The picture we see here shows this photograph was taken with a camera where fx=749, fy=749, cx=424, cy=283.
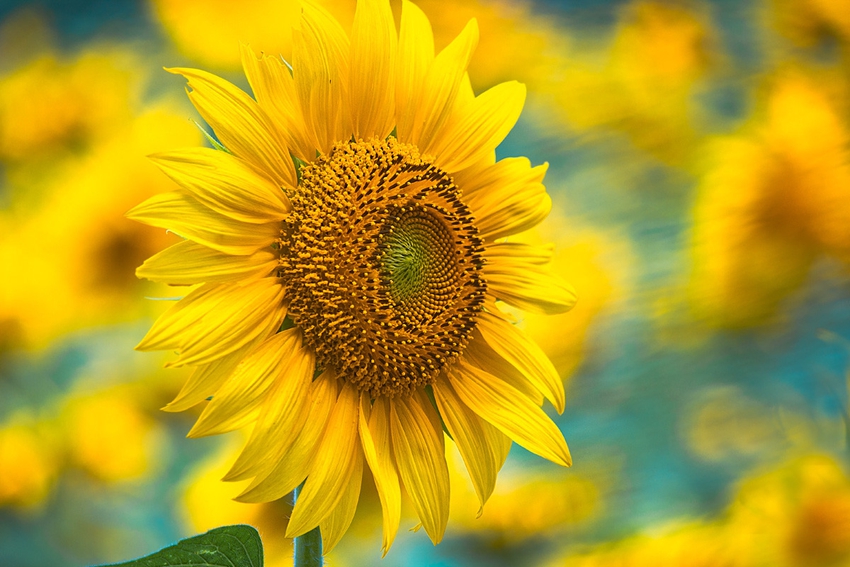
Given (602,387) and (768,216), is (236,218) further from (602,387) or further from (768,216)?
(768,216)

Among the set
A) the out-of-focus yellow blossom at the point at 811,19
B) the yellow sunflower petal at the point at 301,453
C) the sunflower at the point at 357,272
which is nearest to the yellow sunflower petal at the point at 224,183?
the sunflower at the point at 357,272

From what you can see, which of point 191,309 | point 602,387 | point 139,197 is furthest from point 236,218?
point 602,387

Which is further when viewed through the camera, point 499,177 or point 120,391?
point 120,391

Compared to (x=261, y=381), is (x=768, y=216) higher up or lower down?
lower down

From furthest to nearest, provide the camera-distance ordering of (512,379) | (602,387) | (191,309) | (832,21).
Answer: (832,21), (602,387), (512,379), (191,309)

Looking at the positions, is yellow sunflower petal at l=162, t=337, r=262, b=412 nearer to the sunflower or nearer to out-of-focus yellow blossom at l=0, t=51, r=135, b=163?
the sunflower

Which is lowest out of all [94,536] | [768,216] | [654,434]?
[654,434]
